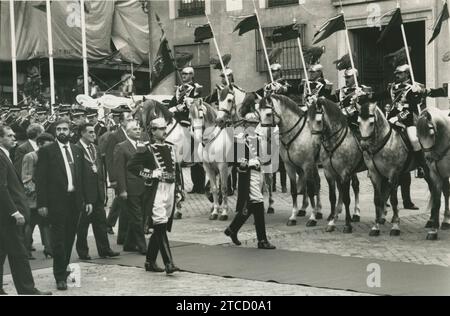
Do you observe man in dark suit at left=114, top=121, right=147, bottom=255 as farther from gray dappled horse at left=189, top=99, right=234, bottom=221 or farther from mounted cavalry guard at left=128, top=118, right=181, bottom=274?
gray dappled horse at left=189, top=99, right=234, bottom=221

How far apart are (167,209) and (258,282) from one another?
165cm

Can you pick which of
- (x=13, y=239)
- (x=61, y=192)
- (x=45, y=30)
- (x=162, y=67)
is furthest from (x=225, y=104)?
(x=45, y=30)

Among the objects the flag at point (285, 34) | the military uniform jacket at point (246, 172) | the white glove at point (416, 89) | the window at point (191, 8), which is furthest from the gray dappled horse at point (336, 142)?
the window at point (191, 8)

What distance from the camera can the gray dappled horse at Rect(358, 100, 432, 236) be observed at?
1430 centimetres

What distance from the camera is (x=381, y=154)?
14.7 meters

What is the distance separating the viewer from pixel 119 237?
14.2 m

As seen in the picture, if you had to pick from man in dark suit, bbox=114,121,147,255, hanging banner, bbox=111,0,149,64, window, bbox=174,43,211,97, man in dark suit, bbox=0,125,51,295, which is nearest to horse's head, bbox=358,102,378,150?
man in dark suit, bbox=114,121,147,255

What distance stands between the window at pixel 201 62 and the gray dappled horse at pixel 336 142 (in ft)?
53.0

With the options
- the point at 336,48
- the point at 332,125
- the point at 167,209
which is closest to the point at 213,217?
the point at 332,125

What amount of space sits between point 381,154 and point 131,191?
445 centimetres

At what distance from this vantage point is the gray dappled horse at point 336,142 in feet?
50.2

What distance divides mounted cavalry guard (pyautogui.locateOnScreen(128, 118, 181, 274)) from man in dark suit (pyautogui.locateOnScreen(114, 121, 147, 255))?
72.5 inches
